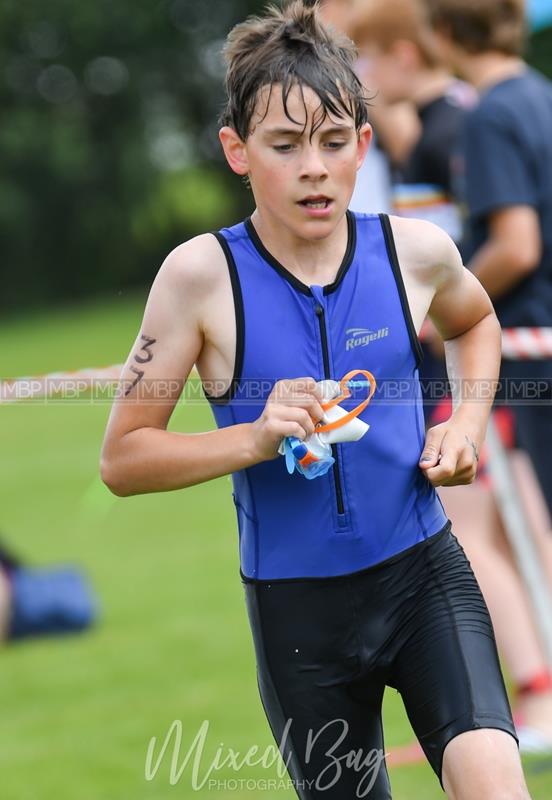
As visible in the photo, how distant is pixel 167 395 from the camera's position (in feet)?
9.84

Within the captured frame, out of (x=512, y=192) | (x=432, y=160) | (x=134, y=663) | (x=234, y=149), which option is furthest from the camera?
(x=134, y=663)

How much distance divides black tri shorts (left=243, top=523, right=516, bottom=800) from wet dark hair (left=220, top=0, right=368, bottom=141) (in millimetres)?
1009

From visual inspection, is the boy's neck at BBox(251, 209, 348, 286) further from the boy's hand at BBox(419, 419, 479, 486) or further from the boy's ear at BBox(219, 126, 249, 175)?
the boy's hand at BBox(419, 419, 479, 486)

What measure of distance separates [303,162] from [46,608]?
4.47 metres

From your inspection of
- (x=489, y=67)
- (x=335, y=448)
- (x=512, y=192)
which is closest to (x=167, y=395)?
(x=335, y=448)

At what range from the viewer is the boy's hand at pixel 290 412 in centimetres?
271

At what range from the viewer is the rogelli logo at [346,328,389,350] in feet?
9.87

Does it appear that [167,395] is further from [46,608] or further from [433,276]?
[46,608]

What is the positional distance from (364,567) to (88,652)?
385 cm

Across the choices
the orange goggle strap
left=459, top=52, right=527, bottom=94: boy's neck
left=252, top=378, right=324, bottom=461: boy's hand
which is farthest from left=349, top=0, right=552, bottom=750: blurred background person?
left=252, top=378, right=324, bottom=461: boy's hand

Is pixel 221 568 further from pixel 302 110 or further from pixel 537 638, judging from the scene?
pixel 302 110

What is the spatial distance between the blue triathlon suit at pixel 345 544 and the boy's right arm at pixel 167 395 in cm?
9

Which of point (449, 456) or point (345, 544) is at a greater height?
point (449, 456)

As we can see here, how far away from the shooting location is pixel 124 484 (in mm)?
3008
